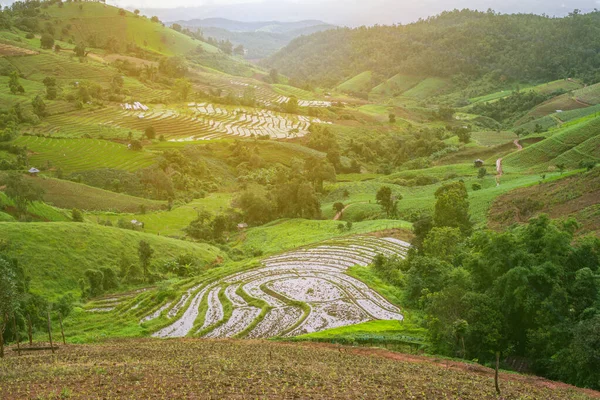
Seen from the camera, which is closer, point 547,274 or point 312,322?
point 547,274

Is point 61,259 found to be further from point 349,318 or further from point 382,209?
point 382,209

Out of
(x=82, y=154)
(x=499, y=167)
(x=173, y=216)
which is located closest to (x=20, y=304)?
(x=173, y=216)

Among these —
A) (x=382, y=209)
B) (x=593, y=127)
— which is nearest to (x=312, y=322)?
(x=382, y=209)

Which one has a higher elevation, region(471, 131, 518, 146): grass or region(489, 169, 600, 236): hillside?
region(471, 131, 518, 146): grass

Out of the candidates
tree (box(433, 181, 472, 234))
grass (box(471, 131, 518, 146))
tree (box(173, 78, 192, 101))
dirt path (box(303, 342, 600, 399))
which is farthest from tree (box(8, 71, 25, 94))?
dirt path (box(303, 342, 600, 399))

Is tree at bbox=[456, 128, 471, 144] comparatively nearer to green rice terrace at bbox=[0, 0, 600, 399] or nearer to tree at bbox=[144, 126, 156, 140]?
green rice terrace at bbox=[0, 0, 600, 399]

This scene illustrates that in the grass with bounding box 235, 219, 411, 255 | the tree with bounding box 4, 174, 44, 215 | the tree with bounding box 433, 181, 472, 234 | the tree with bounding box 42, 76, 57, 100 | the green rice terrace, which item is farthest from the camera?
the tree with bounding box 42, 76, 57, 100

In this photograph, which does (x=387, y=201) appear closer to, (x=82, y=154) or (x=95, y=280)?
(x=95, y=280)
